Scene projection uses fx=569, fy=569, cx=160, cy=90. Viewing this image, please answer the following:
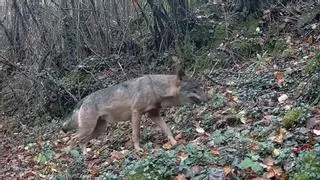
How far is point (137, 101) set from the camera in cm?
1088

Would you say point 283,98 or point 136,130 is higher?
point 283,98

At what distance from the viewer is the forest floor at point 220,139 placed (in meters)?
7.14

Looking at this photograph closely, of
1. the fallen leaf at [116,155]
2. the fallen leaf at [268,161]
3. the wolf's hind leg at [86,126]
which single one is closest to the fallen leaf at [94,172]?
the fallen leaf at [116,155]

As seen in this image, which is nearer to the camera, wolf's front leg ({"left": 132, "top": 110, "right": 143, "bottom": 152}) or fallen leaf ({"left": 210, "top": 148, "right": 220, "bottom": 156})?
fallen leaf ({"left": 210, "top": 148, "right": 220, "bottom": 156})

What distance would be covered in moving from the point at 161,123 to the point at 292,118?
311 centimetres

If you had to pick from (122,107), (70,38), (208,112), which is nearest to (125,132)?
(122,107)

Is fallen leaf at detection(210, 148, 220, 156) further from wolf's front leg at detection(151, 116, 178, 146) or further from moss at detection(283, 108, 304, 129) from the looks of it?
wolf's front leg at detection(151, 116, 178, 146)

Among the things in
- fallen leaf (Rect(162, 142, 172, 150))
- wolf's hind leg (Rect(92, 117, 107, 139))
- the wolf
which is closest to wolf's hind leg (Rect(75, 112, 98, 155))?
the wolf

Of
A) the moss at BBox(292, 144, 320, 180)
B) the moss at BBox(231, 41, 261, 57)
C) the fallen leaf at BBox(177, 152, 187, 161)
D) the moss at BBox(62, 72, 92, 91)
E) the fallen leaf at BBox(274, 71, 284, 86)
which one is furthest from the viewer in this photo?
the moss at BBox(62, 72, 92, 91)

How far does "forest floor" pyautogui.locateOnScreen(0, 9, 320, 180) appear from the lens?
23.4 feet

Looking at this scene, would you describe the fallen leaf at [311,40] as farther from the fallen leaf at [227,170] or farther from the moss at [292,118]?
the fallen leaf at [227,170]

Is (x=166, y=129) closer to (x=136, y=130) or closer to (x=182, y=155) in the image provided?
(x=136, y=130)

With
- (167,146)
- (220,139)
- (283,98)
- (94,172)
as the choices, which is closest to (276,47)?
(283,98)

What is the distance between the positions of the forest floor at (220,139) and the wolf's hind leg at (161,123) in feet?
0.60
